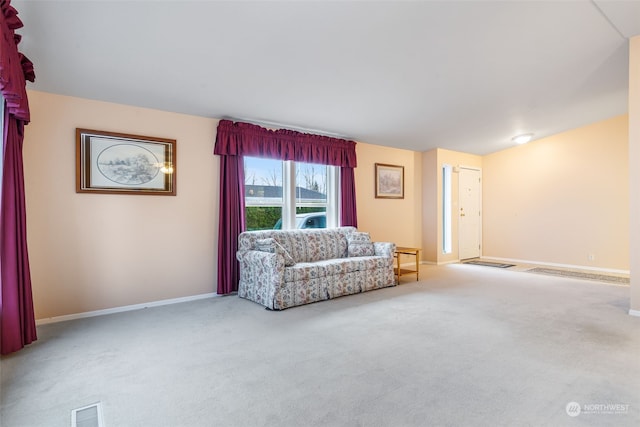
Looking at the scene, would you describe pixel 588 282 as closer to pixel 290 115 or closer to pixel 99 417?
pixel 290 115

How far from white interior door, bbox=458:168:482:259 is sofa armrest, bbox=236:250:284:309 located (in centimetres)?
484

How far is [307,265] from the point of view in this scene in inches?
162

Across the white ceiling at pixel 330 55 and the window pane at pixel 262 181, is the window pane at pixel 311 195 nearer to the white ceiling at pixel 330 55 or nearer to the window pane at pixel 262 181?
the window pane at pixel 262 181

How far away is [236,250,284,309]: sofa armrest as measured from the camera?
3748 millimetres

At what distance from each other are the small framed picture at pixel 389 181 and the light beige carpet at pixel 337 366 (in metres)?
2.81

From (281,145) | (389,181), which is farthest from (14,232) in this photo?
(389,181)

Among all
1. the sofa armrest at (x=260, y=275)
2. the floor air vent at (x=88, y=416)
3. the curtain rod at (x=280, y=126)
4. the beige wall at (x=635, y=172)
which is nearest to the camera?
the floor air vent at (x=88, y=416)

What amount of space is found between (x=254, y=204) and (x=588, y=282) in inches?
202

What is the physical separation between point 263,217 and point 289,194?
1.76 feet

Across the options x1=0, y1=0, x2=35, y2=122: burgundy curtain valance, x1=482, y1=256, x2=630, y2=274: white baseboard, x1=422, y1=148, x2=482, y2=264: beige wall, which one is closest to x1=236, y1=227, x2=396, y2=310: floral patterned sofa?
x1=422, y1=148, x2=482, y2=264: beige wall

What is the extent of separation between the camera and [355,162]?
18.7ft

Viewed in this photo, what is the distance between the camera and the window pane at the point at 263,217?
4.81 m

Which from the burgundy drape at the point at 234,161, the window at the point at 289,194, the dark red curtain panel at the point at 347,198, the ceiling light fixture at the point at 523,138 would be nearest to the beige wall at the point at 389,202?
the dark red curtain panel at the point at 347,198

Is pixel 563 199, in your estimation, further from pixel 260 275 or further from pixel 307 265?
pixel 260 275
